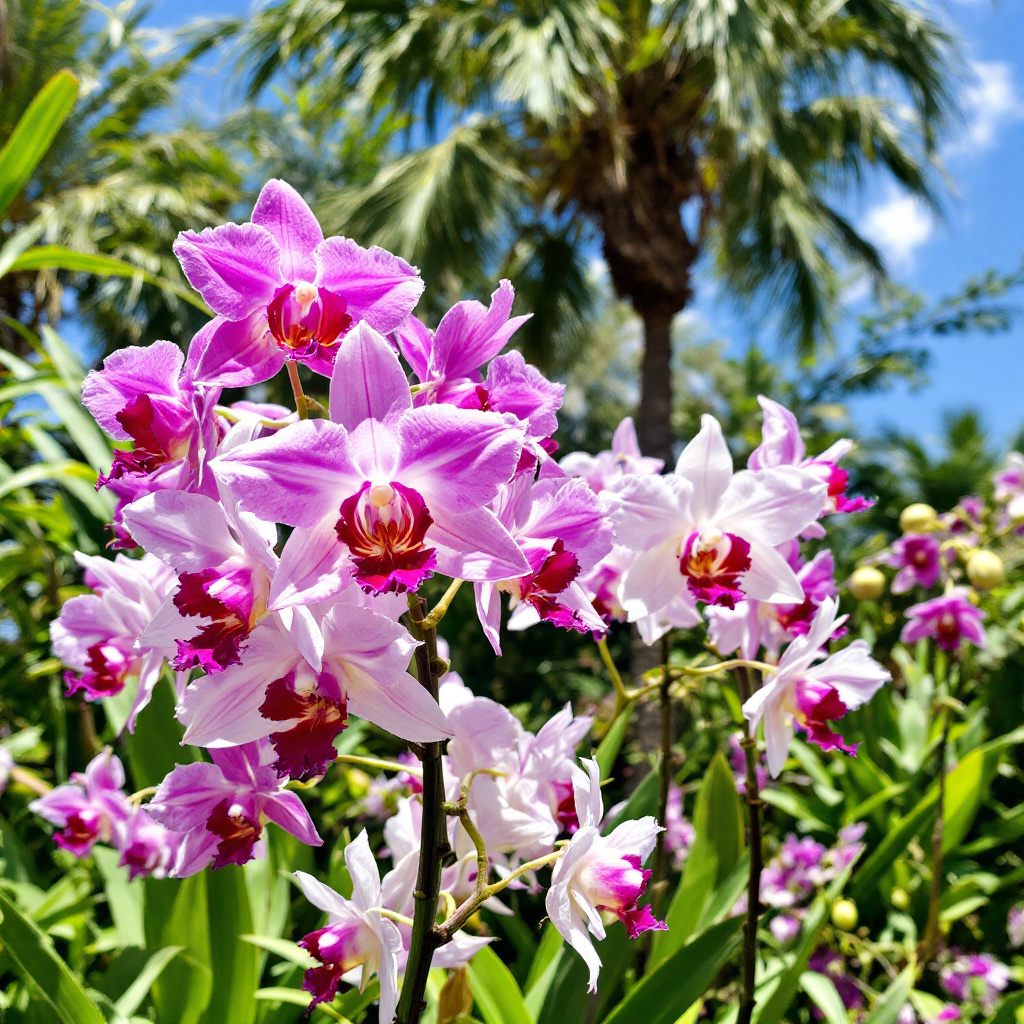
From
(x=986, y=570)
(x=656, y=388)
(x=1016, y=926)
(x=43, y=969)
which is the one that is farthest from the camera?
(x=656, y=388)

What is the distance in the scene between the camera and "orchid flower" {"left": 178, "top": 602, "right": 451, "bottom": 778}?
462mm

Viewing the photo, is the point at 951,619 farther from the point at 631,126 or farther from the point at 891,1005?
the point at 631,126

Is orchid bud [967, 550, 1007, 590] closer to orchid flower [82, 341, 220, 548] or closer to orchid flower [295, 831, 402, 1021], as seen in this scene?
orchid flower [295, 831, 402, 1021]

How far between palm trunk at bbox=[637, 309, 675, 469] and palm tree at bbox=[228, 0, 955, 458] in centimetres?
1

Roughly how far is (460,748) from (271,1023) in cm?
56

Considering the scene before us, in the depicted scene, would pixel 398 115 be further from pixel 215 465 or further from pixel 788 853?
pixel 215 465

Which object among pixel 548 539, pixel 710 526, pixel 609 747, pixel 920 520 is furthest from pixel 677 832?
pixel 548 539

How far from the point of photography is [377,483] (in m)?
0.47

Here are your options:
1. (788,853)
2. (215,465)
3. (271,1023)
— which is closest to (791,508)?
(215,465)

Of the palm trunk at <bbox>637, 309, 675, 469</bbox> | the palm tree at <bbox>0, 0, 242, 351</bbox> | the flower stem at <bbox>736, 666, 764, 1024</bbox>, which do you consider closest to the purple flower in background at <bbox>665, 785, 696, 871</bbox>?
the flower stem at <bbox>736, 666, 764, 1024</bbox>

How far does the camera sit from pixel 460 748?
27.6 inches

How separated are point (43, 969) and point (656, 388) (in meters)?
3.93

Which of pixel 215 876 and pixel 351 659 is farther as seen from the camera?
pixel 215 876

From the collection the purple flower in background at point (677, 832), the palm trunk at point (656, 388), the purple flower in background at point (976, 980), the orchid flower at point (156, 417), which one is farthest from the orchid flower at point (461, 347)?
the palm trunk at point (656, 388)
